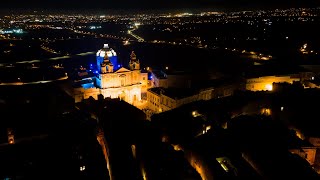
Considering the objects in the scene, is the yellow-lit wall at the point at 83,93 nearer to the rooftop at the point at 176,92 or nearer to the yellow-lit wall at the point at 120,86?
the yellow-lit wall at the point at 120,86

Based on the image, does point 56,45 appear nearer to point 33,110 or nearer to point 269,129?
point 33,110

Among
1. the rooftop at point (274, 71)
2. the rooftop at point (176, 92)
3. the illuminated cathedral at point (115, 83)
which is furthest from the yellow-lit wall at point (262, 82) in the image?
the illuminated cathedral at point (115, 83)

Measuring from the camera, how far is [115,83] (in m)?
27.6

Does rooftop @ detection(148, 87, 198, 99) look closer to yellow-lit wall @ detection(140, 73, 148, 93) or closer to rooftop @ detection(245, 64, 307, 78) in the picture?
yellow-lit wall @ detection(140, 73, 148, 93)

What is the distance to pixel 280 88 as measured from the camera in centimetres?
2606

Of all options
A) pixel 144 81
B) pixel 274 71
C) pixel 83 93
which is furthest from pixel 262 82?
pixel 83 93

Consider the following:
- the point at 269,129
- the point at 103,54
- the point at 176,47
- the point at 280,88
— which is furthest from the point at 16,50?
the point at 269,129

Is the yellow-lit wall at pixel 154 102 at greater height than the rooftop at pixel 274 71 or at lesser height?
lesser

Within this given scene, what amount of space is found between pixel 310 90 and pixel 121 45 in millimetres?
50342

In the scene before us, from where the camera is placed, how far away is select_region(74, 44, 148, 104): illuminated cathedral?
27016 mm

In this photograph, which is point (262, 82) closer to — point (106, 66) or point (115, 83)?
point (115, 83)

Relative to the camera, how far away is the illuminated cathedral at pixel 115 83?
88.6ft

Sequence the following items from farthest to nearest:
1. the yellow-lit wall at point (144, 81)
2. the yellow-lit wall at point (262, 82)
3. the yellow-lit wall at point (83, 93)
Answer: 1. the yellow-lit wall at point (144, 81)
2. the yellow-lit wall at point (262, 82)
3. the yellow-lit wall at point (83, 93)

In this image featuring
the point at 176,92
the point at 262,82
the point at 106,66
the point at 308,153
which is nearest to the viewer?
the point at 308,153
